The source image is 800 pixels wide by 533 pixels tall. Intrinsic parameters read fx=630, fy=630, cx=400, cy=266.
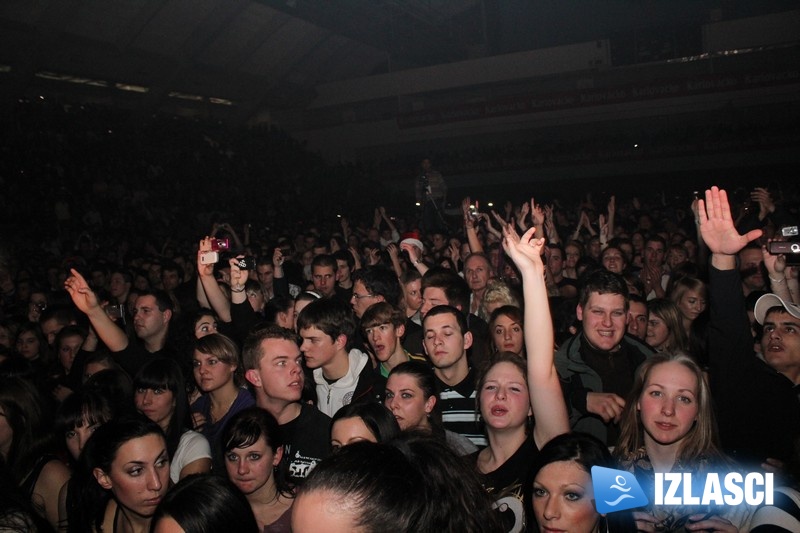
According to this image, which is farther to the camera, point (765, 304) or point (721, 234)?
point (765, 304)

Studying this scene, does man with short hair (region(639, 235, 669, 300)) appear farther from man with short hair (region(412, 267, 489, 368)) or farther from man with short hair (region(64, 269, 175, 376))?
man with short hair (region(64, 269, 175, 376))

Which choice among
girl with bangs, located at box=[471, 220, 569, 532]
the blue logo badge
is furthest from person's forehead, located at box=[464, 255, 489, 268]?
the blue logo badge

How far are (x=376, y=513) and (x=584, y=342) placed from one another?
227 cm

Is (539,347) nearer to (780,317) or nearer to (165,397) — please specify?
(780,317)

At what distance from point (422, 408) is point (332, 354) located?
0.93m

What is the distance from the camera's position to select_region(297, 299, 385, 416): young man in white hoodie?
3.83m

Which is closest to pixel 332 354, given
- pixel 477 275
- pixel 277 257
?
pixel 477 275

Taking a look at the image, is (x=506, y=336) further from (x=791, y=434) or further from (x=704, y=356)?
(x=791, y=434)

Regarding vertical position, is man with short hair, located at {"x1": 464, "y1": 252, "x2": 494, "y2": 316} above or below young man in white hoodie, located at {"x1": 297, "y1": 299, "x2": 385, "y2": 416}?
above

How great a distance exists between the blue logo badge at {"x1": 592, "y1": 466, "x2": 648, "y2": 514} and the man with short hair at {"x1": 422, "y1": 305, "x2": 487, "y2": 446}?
A: 207cm

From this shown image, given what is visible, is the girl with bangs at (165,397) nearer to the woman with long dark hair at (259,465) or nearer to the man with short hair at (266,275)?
the woman with long dark hair at (259,465)

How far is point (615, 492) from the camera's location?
140cm

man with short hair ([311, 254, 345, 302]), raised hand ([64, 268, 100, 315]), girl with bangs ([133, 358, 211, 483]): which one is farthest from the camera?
man with short hair ([311, 254, 345, 302])

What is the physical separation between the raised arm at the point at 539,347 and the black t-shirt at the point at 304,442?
110 cm
